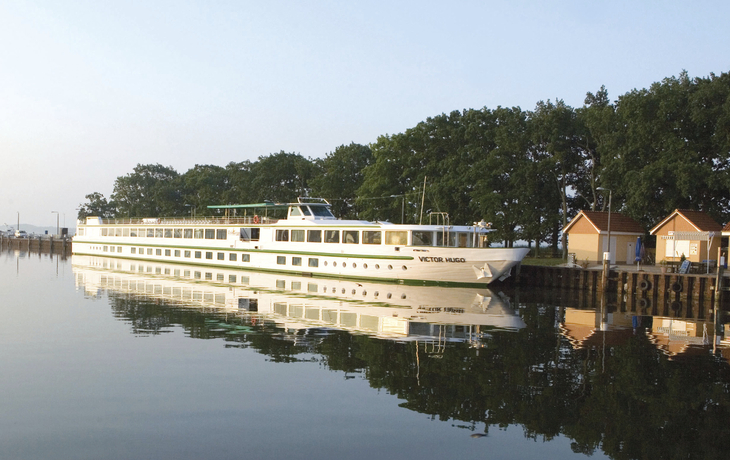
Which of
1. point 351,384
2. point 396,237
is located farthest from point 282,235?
point 351,384

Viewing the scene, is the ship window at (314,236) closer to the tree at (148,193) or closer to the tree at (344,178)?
the tree at (344,178)

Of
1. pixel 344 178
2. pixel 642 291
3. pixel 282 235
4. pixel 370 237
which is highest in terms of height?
pixel 344 178

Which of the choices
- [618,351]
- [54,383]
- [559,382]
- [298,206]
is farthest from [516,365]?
[298,206]

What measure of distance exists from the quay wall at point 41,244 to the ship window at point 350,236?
59391 millimetres

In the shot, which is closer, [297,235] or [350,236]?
[350,236]

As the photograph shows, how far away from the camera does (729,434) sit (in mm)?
12977

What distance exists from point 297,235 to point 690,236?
25890 mm

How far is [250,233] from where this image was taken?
5197 centimetres

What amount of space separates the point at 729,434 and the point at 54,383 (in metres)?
14.6

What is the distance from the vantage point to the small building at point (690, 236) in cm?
4291

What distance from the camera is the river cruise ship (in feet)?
127

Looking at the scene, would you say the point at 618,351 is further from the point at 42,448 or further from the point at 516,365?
the point at 42,448

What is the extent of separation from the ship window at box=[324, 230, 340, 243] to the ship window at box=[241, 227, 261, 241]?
27.5 ft

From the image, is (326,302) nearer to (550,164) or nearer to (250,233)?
(250,233)
